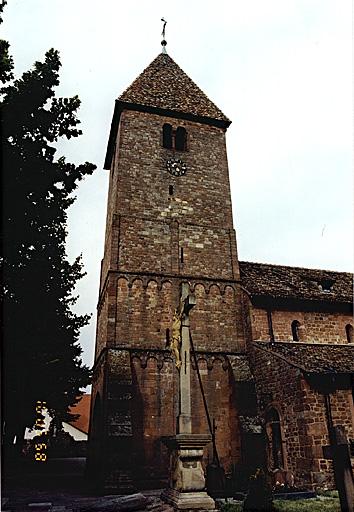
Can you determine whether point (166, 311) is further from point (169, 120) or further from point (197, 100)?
point (197, 100)

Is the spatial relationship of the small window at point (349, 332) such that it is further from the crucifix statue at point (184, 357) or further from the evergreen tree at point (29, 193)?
the evergreen tree at point (29, 193)

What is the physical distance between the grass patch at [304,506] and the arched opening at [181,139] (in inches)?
673

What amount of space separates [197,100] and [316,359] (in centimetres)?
1692

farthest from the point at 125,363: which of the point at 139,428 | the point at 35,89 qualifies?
the point at 35,89

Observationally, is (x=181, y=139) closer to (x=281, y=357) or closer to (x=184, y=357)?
(x=281, y=357)

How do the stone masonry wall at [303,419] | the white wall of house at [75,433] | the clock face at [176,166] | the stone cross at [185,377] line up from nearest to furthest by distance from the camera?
the stone cross at [185,377], the stone masonry wall at [303,419], the clock face at [176,166], the white wall of house at [75,433]

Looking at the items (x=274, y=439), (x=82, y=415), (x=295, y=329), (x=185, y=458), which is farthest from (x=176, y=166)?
(x=82, y=415)

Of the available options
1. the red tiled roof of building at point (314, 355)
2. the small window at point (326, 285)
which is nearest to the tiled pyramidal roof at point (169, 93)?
the small window at point (326, 285)

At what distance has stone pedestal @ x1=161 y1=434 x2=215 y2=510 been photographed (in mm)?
8797

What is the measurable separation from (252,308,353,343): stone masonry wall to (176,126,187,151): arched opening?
9925 millimetres

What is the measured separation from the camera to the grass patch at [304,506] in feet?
30.6

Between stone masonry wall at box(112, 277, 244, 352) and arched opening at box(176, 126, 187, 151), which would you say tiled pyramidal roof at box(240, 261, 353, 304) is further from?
arched opening at box(176, 126, 187, 151)

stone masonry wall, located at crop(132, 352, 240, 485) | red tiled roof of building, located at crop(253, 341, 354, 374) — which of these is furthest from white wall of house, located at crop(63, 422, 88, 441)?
red tiled roof of building, located at crop(253, 341, 354, 374)

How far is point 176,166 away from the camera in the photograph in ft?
70.3
